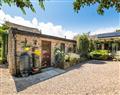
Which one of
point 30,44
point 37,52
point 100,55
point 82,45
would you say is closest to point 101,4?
point 30,44

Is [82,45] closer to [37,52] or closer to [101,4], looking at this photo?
[37,52]

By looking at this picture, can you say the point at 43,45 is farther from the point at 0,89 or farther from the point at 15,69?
the point at 0,89

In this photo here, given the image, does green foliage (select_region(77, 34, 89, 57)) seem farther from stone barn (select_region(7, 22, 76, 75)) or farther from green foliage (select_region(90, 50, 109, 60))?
stone barn (select_region(7, 22, 76, 75))

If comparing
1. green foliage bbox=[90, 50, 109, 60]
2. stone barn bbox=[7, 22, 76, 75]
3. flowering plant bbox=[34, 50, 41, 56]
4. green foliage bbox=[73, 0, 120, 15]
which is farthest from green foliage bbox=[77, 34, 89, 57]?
green foliage bbox=[73, 0, 120, 15]

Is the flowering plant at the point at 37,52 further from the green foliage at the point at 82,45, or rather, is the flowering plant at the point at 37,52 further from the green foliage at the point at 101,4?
the green foliage at the point at 82,45

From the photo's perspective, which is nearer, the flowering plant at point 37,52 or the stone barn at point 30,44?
the stone barn at point 30,44

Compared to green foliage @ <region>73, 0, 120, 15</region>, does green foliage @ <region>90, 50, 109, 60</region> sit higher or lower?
lower

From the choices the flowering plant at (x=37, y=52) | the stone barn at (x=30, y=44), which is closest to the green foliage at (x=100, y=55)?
the stone barn at (x=30, y=44)

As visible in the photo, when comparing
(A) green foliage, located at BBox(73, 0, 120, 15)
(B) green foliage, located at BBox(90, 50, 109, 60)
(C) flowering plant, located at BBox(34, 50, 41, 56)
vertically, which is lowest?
(B) green foliage, located at BBox(90, 50, 109, 60)

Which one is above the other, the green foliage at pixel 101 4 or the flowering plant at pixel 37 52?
the green foliage at pixel 101 4

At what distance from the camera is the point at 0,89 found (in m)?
7.04

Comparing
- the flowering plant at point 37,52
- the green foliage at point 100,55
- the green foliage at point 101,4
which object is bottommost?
the green foliage at point 100,55

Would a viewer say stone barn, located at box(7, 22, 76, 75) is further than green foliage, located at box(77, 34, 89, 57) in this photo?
No

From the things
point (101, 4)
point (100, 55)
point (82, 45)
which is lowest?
point (100, 55)
